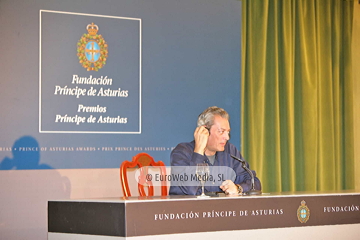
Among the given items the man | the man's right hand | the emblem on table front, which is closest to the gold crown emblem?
the man

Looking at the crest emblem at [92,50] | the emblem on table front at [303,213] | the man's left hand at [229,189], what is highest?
the crest emblem at [92,50]

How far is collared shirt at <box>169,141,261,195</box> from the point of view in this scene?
285 cm

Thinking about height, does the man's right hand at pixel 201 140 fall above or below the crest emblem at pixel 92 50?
below

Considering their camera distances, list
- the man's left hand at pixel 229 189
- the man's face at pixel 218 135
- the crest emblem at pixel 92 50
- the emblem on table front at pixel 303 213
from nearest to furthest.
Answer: the emblem on table front at pixel 303 213, the man's left hand at pixel 229 189, the man's face at pixel 218 135, the crest emblem at pixel 92 50

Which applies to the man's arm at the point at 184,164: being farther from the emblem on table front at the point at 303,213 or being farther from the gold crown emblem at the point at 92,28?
the gold crown emblem at the point at 92,28

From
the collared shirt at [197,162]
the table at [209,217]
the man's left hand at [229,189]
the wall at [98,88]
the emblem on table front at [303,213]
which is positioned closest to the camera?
the table at [209,217]

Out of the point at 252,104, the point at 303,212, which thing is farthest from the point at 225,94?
the point at 303,212

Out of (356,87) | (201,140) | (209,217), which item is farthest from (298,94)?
(209,217)

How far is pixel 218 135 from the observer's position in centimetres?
310

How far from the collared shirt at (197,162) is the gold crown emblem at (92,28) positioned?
1421mm

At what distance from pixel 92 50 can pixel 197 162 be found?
1593 mm

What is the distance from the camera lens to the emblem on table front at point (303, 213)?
99.7 inches

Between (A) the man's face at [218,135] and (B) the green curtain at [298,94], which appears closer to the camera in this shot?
(A) the man's face at [218,135]

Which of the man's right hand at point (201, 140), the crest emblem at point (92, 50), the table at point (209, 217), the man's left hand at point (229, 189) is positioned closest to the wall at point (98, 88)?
the crest emblem at point (92, 50)
